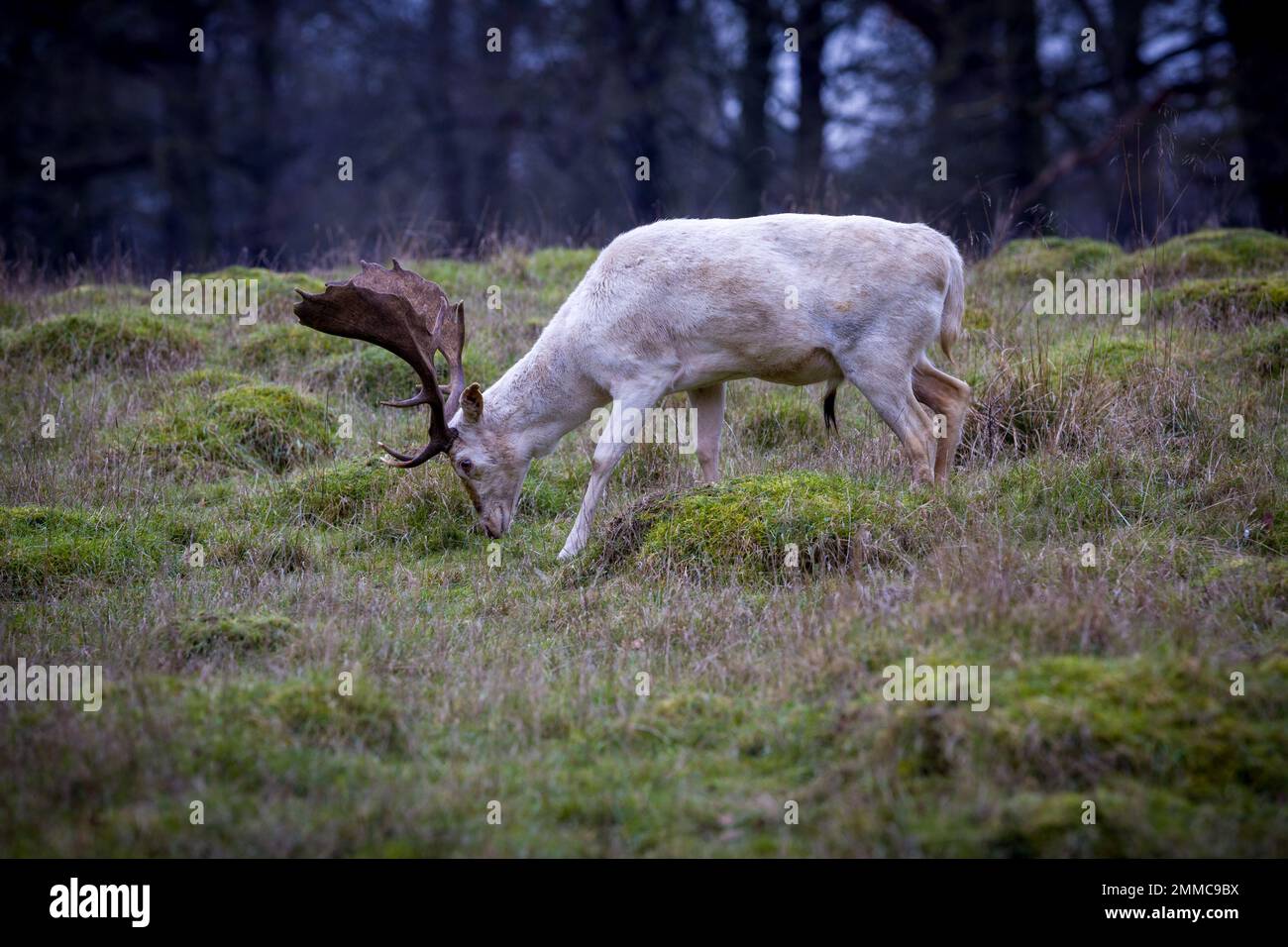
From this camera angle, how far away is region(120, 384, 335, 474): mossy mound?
28.7 ft

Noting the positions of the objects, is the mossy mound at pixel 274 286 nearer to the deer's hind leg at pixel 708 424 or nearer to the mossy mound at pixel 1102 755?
the deer's hind leg at pixel 708 424

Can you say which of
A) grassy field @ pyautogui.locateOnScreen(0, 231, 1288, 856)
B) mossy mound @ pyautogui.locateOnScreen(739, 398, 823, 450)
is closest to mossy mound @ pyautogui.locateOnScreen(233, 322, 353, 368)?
grassy field @ pyautogui.locateOnScreen(0, 231, 1288, 856)

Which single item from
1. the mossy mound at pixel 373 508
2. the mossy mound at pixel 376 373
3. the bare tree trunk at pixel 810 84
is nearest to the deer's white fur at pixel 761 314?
the mossy mound at pixel 373 508

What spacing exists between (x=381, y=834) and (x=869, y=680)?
1.93m

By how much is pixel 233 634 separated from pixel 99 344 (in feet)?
19.8

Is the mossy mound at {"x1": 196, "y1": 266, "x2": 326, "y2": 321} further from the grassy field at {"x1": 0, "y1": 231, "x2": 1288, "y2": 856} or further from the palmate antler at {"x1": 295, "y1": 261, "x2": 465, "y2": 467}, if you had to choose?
the palmate antler at {"x1": 295, "y1": 261, "x2": 465, "y2": 467}

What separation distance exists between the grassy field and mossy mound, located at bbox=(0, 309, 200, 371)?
99 millimetres

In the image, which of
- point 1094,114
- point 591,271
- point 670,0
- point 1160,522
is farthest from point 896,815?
point 670,0

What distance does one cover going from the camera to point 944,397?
25.3 ft

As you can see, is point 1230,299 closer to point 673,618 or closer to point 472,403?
point 472,403

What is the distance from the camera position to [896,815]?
12.9ft

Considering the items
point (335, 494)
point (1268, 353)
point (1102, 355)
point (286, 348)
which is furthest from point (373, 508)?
point (1268, 353)

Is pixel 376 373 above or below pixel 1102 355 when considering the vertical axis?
above
